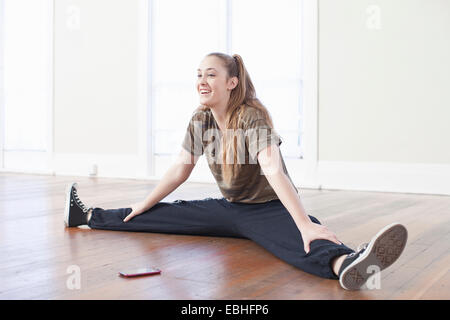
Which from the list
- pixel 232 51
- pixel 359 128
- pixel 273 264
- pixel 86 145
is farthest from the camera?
pixel 86 145

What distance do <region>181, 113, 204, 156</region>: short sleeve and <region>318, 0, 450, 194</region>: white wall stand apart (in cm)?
259

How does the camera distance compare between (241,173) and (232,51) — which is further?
(232,51)

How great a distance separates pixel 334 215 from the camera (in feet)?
10.3

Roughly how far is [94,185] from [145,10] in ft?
6.23

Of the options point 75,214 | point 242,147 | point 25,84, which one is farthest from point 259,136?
point 25,84

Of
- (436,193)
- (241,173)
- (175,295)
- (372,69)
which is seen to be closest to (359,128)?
(372,69)

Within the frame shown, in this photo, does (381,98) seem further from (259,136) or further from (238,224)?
(259,136)

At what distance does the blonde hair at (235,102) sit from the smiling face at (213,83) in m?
0.02

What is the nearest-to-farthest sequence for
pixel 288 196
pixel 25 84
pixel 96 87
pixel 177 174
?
pixel 288 196 < pixel 177 174 < pixel 96 87 < pixel 25 84

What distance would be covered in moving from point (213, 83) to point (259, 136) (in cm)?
29

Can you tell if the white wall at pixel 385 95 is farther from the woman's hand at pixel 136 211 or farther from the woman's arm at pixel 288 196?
the woman's arm at pixel 288 196

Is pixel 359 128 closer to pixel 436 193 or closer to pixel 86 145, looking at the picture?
pixel 436 193

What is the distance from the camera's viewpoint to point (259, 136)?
1987mm

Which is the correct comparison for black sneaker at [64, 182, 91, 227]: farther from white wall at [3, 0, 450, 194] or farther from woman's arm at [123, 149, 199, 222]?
white wall at [3, 0, 450, 194]
